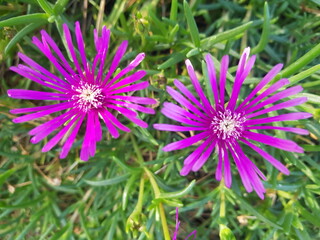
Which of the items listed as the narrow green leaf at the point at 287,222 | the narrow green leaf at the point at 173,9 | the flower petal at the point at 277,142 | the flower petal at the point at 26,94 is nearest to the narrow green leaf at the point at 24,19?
the flower petal at the point at 26,94

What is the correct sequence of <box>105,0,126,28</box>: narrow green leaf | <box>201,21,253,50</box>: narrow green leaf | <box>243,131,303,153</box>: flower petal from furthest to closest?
<box>105,0,126,28</box>: narrow green leaf, <box>201,21,253,50</box>: narrow green leaf, <box>243,131,303,153</box>: flower petal

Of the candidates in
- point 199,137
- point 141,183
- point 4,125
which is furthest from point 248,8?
point 4,125

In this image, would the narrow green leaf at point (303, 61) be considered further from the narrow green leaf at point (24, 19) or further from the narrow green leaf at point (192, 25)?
the narrow green leaf at point (24, 19)

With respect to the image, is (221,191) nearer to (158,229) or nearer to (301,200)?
(158,229)

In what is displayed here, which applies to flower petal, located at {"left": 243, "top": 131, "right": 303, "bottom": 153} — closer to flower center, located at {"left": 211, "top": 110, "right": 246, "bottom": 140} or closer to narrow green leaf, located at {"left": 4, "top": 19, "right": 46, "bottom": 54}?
flower center, located at {"left": 211, "top": 110, "right": 246, "bottom": 140}

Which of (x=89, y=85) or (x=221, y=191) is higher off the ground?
(x=89, y=85)

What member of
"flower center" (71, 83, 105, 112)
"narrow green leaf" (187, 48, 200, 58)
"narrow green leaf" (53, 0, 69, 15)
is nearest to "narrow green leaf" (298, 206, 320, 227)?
"narrow green leaf" (187, 48, 200, 58)

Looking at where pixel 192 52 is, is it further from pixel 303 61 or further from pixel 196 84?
pixel 303 61
